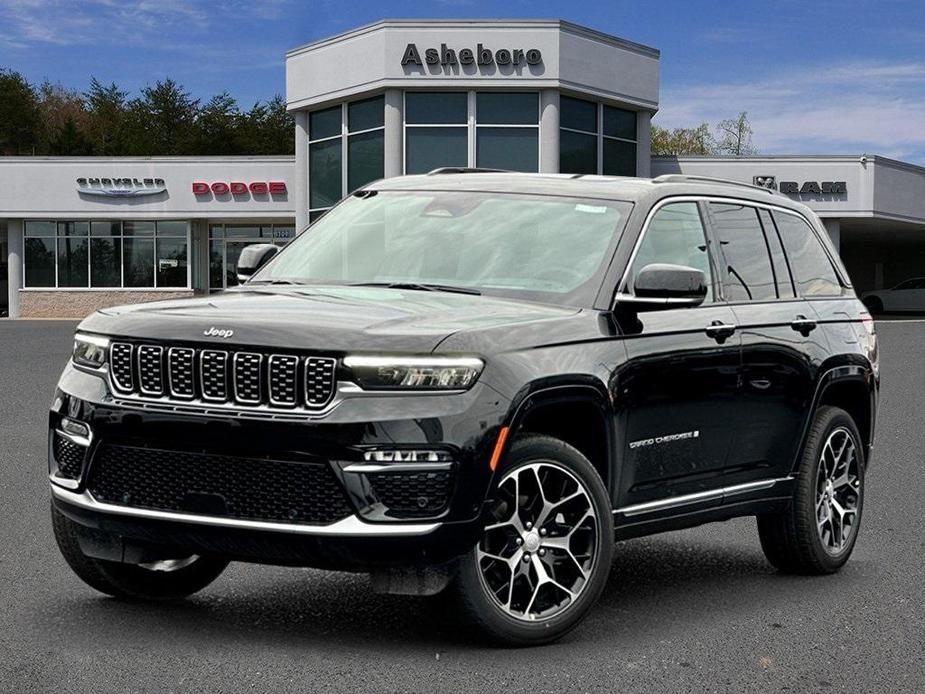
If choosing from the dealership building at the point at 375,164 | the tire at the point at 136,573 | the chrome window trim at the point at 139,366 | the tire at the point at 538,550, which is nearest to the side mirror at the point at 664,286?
the tire at the point at 538,550

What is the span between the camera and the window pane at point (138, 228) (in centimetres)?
5691

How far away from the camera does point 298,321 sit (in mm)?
5203

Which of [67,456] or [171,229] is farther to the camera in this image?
[171,229]

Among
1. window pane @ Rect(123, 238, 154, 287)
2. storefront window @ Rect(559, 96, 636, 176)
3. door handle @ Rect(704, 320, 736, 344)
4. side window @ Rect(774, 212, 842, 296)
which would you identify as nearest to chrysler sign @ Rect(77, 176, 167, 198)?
window pane @ Rect(123, 238, 154, 287)

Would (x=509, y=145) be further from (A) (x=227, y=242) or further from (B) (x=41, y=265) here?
(B) (x=41, y=265)

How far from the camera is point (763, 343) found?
687 cm

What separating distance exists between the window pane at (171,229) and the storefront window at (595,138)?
16.4 meters

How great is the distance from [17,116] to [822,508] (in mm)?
102523

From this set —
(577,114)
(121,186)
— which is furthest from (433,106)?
(121,186)

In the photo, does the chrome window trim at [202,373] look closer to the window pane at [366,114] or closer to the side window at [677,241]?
the side window at [677,241]

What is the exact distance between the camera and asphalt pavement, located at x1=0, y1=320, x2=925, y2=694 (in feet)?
16.6

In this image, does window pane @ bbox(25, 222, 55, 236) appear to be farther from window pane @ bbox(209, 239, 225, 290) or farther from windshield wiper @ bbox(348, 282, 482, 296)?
windshield wiper @ bbox(348, 282, 482, 296)

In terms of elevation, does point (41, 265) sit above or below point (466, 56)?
below

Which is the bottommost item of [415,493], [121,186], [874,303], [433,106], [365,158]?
[874,303]
